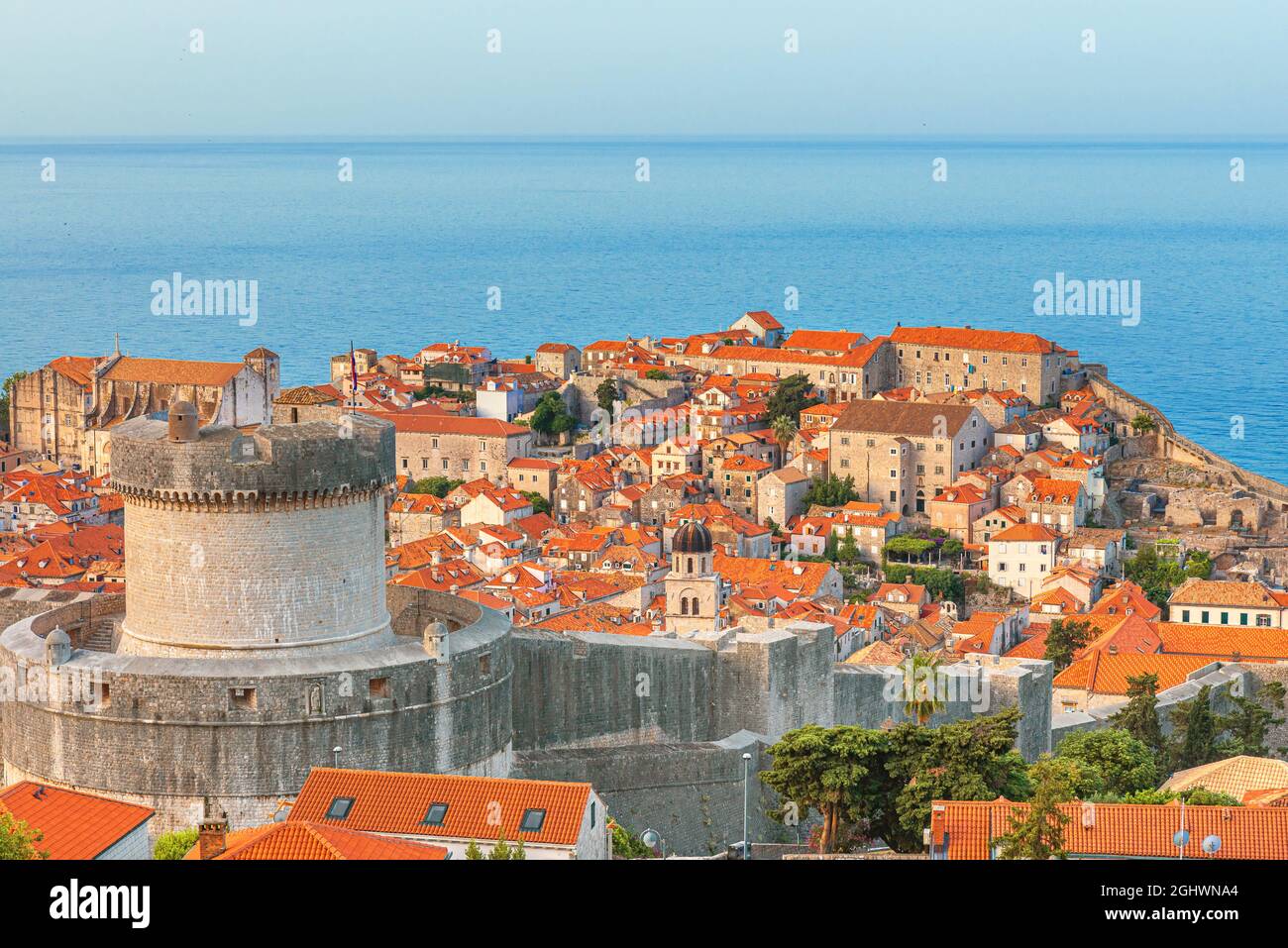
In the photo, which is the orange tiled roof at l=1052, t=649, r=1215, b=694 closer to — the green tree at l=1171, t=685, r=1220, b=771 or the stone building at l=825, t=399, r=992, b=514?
the green tree at l=1171, t=685, r=1220, b=771

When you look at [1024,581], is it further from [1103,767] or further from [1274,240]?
[1274,240]

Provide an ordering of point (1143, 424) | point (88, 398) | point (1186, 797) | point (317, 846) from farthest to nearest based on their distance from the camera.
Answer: point (88, 398) → point (1143, 424) → point (1186, 797) → point (317, 846)

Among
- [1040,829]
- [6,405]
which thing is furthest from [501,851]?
[6,405]

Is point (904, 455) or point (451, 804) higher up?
point (904, 455)

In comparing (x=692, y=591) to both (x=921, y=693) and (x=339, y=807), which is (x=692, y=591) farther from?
(x=339, y=807)

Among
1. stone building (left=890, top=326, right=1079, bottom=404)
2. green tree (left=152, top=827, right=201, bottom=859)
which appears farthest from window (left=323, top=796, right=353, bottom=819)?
stone building (left=890, top=326, right=1079, bottom=404)

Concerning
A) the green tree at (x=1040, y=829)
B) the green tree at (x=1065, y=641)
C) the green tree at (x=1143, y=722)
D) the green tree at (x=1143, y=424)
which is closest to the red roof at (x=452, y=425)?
the green tree at (x=1143, y=424)
